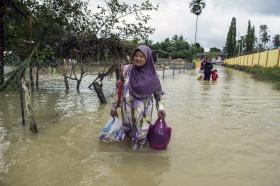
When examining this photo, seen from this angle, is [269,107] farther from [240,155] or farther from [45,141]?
[45,141]

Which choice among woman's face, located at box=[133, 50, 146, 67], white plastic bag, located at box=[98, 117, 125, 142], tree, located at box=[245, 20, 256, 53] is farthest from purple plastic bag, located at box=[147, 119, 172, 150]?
tree, located at box=[245, 20, 256, 53]

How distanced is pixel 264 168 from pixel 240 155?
587 millimetres

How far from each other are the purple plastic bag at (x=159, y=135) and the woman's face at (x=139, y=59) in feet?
2.86

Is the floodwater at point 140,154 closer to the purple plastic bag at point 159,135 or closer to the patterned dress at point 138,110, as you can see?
the purple plastic bag at point 159,135

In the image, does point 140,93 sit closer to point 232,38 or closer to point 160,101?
point 160,101

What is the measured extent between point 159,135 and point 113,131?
725 mm

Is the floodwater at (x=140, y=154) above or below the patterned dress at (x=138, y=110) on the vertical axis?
below

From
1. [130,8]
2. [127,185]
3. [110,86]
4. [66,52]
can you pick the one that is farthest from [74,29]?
[127,185]

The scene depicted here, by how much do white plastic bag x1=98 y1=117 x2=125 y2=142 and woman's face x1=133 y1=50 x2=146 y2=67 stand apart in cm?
97

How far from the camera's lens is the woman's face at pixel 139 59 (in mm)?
5094

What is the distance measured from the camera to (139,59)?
16.7 ft

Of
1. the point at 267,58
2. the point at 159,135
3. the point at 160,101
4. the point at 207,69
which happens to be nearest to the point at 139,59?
the point at 160,101

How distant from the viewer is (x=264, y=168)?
470 centimetres

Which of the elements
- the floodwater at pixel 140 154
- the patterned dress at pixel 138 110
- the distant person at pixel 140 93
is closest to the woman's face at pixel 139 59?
the distant person at pixel 140 93
